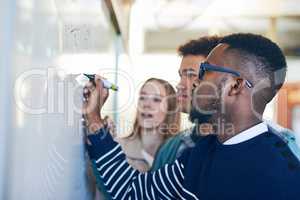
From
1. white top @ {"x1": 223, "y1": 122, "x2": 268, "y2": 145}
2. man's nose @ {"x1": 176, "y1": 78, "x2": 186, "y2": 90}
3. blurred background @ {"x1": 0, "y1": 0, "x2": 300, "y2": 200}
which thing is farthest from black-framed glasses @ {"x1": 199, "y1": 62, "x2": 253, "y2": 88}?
man's nose @ {"x1": 176, "y1": 78, "x2": 186, "y2": 90}

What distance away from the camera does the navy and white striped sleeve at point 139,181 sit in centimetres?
120

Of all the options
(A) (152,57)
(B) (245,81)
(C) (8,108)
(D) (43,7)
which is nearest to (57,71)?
(D) (43,7)

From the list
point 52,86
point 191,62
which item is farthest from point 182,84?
point 52,86

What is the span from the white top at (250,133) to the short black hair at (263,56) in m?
0.08

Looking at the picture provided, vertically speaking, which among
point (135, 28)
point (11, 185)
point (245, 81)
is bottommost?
point (11, 185)

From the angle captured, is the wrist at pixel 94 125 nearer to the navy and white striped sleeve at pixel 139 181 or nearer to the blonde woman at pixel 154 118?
the navy and white striped sleeve at pixel 139 181

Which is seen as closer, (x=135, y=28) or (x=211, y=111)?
(x=211, y=111)

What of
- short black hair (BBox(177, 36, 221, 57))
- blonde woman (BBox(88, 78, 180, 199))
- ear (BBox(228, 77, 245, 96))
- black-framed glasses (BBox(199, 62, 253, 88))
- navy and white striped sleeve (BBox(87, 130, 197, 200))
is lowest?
navy and white striped sleeve (BBox(87, 130, 197, 200))

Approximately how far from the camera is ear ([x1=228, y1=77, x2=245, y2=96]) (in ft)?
3.45

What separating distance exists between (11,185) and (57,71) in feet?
0.96

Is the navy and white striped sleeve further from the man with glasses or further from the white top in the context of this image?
the white top

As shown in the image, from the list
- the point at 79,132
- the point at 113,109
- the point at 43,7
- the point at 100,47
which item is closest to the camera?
the point at 43,7

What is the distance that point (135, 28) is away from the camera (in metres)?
2.63

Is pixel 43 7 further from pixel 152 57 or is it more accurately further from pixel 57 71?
pixel 152 57
